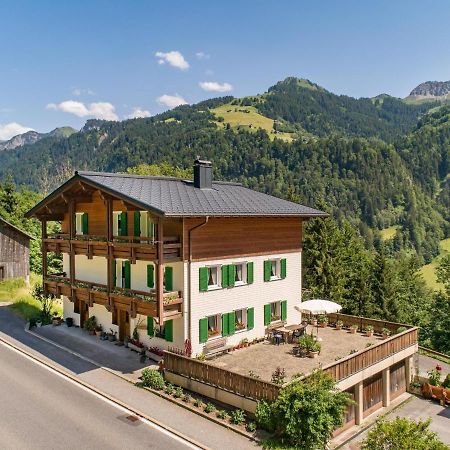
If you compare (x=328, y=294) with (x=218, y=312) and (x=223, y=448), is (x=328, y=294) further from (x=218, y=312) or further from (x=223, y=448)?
(x=223, y=448)

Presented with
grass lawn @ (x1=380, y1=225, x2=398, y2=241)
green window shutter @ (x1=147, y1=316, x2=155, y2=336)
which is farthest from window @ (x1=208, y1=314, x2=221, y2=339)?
grass lawn @ (x1=380, y1=225, x2=398, y2=241)

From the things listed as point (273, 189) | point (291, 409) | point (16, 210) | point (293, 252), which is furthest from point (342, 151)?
point (291, 409)

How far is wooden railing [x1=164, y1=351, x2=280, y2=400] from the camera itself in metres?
16.7

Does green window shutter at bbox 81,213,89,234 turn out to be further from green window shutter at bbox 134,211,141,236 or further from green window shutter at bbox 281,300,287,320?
green window shutter at bbox 281,300,287,320

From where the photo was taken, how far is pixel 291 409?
15.5 meters

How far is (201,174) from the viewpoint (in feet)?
86.8

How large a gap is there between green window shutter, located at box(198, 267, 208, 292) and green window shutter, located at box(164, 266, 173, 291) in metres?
1.39

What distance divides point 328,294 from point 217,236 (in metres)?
27.4

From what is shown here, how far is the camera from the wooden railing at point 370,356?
1893 cm

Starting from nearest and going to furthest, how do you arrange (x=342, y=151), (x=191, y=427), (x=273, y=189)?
(x=191, y=427) → (x=273, y=189) → (x=342, y=151)

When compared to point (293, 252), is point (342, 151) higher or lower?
higher

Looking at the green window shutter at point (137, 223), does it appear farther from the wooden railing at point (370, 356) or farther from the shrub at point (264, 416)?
the wooden railing at point (370, 356)

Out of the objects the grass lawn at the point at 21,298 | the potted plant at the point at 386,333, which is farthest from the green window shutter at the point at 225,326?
the grass lawn at the point at 21,298

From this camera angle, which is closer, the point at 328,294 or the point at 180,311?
the point at 180,311
